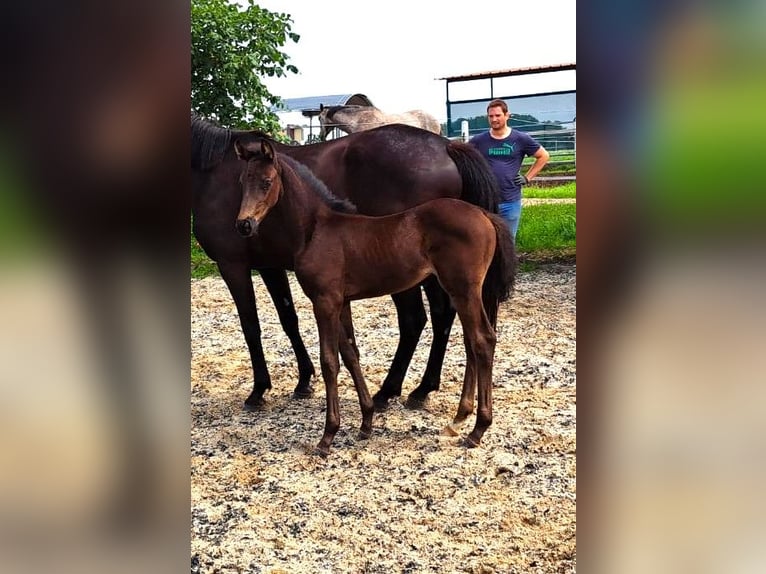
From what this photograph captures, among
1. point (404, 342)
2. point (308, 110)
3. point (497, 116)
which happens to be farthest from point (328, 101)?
point (404, 342)

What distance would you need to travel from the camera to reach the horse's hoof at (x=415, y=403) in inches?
146

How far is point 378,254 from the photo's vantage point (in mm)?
3104

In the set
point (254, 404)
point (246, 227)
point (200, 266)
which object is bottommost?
point (200, 266)

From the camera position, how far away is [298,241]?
309 cm

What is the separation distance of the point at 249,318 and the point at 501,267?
4.93 ft

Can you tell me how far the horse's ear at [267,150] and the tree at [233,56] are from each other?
3.62m

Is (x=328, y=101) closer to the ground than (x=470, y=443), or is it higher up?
higher up

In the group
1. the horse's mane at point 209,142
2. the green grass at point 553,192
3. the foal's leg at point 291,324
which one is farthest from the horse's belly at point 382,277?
the green grass at point 553,192

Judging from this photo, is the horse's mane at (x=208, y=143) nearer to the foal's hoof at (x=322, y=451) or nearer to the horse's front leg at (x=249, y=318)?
the horse's front leg at (x=249, y=318)

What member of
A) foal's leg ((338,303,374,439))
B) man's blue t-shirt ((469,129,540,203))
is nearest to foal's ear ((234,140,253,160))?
foal's leg ((338,303,374,439))

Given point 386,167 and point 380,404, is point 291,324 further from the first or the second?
point 386,167
